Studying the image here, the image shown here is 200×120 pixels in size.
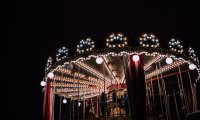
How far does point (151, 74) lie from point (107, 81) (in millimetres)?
2798

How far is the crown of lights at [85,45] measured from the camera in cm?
1110

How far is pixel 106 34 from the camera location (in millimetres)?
10992

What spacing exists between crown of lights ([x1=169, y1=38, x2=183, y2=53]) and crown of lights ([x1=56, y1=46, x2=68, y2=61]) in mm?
4687

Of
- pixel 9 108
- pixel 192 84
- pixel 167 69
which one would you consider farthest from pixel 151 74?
pixel 9 108

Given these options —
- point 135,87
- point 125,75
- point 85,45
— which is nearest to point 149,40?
point 125,75

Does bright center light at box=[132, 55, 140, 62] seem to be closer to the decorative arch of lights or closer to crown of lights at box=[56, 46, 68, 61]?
the decorative arch of lights

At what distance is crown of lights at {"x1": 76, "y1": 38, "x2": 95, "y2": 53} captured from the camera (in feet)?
36.4

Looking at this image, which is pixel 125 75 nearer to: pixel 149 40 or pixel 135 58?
pixel 135 58

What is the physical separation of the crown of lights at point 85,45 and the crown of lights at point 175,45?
11.1 feet

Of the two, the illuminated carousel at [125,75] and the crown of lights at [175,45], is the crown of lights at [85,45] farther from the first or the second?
the crown of lights at [175,45]

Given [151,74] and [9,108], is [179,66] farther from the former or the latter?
[9,108]

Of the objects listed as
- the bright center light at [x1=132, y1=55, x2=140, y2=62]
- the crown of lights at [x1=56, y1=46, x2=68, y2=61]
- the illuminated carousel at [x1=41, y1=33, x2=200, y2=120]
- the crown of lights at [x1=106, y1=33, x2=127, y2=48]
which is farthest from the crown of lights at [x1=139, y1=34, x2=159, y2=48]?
the crown of lights at [x1=56, y1=46, x2=68, y2=61]

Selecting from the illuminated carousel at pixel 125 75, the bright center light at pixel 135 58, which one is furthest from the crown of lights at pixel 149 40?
the bright center light at pixel 135 58

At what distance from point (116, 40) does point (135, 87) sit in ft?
7.02
